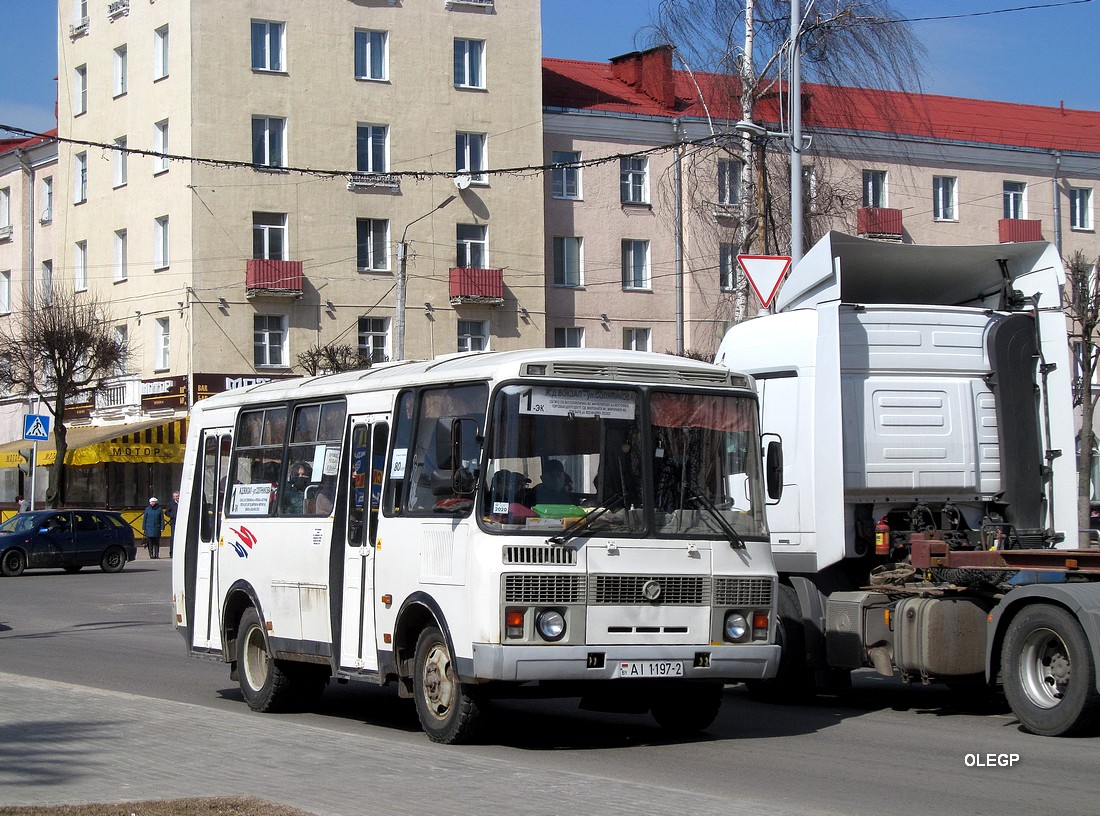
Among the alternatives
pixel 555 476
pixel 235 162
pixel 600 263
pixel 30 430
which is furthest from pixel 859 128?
pixel 555 476

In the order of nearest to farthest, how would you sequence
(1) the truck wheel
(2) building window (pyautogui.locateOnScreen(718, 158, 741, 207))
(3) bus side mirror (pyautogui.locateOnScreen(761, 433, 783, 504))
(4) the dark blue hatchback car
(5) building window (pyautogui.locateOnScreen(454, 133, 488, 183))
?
(1) the truck wheel → (3) bus side mirror (pyautogui.locateOnScreen(761, 433, 783, 504)) → (4) the dark blue hatchback car → (2) building window (pyautogui.locateOnScreen(718, 158, 741, 207)) → (5) building window (pyautogui.locateOnScreen(454, 133, 488, 183))

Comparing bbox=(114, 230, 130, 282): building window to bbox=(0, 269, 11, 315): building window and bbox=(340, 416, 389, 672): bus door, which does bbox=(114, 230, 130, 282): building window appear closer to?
bbox=(0, 269, 11, 315): building window

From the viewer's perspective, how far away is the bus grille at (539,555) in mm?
9688

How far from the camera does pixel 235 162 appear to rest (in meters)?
46.4

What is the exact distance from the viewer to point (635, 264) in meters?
53.3

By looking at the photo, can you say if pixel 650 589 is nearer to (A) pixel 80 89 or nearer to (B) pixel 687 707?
(B) pixel 687 707

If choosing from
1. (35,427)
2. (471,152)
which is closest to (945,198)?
(471,152)

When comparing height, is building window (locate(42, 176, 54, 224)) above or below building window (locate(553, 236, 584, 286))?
above

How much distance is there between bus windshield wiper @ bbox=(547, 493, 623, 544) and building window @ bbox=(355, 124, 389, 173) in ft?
132

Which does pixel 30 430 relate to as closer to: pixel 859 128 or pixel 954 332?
pixel 859 128

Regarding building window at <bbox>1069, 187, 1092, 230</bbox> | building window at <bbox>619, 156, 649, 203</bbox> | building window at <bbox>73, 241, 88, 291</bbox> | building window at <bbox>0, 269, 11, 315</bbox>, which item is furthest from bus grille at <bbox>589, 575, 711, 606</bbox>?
building window at <bbox>1069, 187, 1092, 230</bbox>

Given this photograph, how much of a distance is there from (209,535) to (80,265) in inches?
1634

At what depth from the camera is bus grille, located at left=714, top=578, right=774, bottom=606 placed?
10.3m

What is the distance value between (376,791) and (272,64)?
42.9 metres
